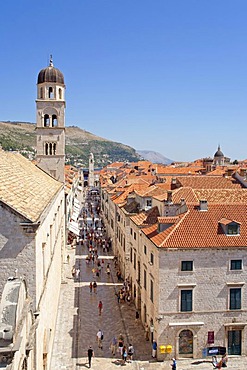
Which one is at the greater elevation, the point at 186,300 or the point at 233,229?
the point at 233,229

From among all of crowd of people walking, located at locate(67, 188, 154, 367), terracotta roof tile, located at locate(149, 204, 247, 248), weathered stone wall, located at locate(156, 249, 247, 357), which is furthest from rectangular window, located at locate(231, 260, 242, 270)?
crowd of people walking, located at locate(67, 188, 154, 367)

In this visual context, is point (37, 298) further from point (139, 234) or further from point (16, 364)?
point (139, 234)

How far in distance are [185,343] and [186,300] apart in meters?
2.70

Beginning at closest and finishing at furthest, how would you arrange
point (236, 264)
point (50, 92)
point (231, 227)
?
point (236, 264) → point (231, 227) → point (50, 92)

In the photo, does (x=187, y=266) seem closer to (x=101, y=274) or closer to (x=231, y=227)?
(x=231, y=227)

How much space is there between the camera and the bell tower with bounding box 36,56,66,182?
43688 millimetres

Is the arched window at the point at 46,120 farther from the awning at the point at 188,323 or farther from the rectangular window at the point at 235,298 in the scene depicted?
the rectangular window at the point at 235,298

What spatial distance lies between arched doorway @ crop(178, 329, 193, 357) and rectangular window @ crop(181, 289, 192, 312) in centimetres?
142

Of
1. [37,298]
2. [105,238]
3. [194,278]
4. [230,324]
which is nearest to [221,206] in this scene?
[194,278]

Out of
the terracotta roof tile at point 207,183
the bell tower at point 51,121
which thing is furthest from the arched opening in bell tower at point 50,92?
the terracotta roof tile at point 207,183

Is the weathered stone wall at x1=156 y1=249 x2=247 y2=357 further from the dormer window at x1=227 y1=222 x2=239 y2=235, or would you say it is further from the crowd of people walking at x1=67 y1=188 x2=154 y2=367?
the crowd of people walking at x1=67 y1=188 x2=154 y2=367

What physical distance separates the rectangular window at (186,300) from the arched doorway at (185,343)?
142 cm

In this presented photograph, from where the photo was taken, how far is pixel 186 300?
26266mm

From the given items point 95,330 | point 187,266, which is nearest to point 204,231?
point 187,266
